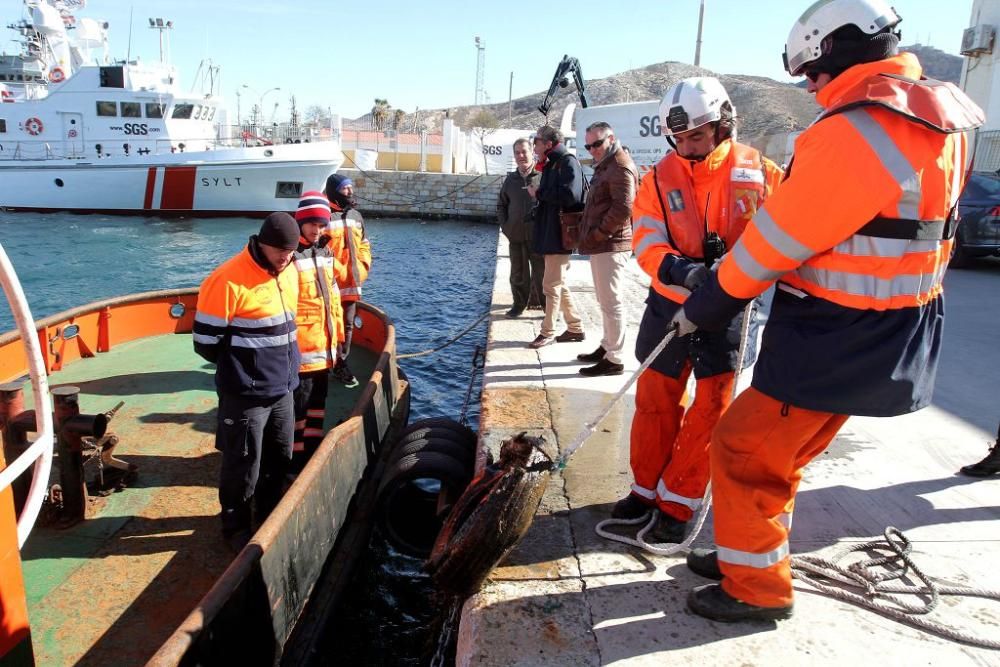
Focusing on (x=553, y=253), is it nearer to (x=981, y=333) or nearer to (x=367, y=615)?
(x=367, y=615)

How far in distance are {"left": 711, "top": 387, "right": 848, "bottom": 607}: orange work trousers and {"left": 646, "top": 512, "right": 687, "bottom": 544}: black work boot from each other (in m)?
0.58

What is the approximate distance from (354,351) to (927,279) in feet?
19.2

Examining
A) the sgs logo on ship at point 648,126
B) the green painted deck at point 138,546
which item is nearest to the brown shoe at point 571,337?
the green painted deck at point 138,546

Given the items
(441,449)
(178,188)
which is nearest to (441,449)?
(441,449)

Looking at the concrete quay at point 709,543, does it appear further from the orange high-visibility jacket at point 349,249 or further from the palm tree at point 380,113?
the palm tree at point 380,113

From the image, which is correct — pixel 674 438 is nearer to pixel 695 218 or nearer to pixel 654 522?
pixel 654 522

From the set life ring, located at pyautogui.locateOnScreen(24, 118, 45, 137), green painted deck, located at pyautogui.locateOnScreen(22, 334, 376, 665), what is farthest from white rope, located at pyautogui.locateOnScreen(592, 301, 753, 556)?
life ring, located at pyautogui.locateOnScreen(24, 118, 45, 137)

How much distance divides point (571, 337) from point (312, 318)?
2.80m

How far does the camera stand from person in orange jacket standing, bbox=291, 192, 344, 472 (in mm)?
4344

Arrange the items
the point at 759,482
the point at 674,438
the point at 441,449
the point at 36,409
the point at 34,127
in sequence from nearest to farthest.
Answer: the point at 36,409 → the point at 759,482 → the point at 674,438 → the point at 441,449 → the point at 34,127

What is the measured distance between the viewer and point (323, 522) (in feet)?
12.4

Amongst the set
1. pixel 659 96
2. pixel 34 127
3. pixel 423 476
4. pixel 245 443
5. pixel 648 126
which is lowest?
pixel 423 476

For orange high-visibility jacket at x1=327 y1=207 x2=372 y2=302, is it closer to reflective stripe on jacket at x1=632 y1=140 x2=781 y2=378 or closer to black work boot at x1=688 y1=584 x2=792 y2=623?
reflective stripe on jacket at x1=632 y1=140 x2=781 y2=378

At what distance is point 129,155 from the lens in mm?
26266
